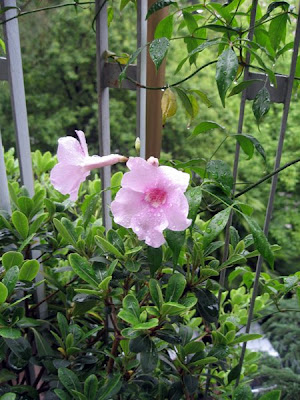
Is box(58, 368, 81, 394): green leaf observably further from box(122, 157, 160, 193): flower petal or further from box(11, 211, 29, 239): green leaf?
box(122, 157, 160, 193): flower petal

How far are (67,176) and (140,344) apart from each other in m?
0.34

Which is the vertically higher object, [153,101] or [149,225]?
[153,101]

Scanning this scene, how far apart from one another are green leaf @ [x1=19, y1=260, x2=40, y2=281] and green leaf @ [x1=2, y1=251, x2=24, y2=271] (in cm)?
2

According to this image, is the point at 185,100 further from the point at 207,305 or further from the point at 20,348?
the point at 20,348

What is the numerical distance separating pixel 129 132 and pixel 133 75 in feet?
14.4

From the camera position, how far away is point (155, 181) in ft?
1.92

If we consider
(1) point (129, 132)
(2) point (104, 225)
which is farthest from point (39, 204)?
(1) point (129, 132)

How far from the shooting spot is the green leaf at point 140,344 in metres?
0.72

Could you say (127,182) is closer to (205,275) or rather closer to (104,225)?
(205,275)

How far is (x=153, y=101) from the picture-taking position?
3.40ft

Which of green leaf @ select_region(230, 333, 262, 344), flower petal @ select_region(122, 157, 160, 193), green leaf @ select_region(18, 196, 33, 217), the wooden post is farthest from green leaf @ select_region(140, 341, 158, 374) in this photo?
the wooden post

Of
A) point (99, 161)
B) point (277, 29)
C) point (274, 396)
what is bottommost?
point (274, 396)

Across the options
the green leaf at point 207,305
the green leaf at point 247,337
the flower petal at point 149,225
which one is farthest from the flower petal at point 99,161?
the green leaf at point 247,337

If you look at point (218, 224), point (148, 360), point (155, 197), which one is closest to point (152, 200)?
point (155, 197)
